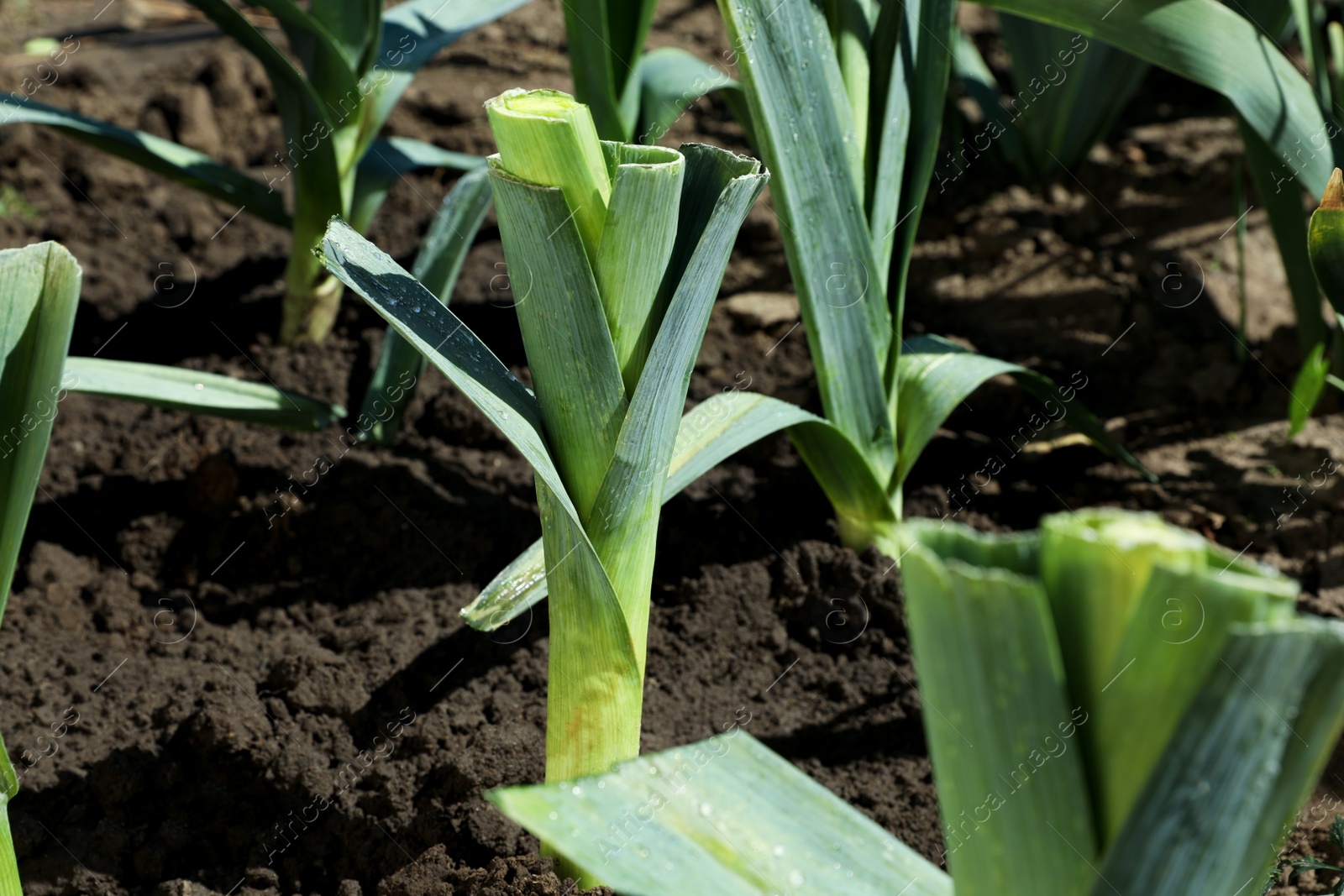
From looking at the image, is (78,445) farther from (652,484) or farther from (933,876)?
(933,876)

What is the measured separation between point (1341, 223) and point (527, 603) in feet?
2.78

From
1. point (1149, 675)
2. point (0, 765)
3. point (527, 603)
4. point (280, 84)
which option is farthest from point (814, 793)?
point (280, 84)

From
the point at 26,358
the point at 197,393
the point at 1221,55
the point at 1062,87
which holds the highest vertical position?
the point at 1221,55

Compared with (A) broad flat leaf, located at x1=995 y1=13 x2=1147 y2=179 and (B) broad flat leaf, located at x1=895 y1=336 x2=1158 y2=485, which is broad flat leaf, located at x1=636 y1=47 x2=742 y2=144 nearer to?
(B) broad flat leaf, located at x1=895 y1=336 x2=1158 y2=485

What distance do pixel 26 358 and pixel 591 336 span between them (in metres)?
0.46

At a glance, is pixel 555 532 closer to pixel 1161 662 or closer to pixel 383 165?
pixel 1161 662

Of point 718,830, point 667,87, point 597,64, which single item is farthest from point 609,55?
point 718,830

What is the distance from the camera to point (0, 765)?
81 cm

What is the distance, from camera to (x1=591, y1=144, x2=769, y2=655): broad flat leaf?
796 millimetres

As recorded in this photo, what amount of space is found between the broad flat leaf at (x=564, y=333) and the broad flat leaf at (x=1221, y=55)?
0.77 meters

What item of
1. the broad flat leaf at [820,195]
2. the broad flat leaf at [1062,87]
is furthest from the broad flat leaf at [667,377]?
the broad flat leaf at [1062,87]

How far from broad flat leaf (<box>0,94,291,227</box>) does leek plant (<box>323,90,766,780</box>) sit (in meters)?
0.90

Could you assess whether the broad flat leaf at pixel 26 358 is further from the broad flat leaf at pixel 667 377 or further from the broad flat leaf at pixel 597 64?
the broad flat leaf at pixel 597 64

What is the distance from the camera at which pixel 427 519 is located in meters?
1.50
